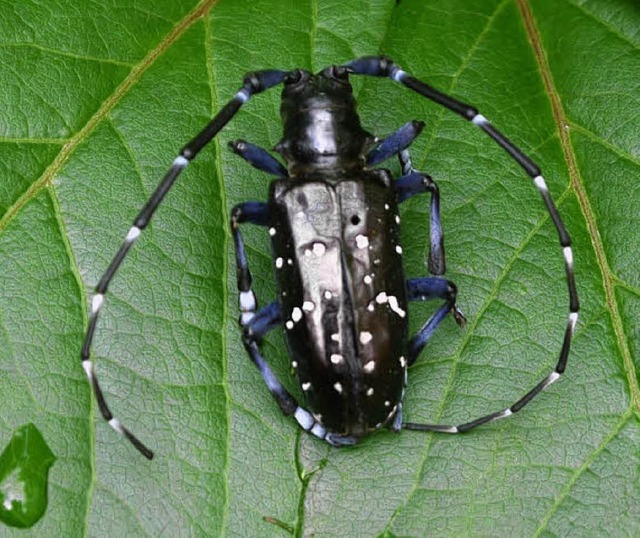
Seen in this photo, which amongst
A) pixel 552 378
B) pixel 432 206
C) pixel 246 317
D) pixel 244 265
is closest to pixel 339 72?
pixel 432 206

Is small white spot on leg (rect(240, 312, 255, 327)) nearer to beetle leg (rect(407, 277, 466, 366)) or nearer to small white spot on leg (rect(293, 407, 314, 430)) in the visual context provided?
small white spot on leg (rect(293, 407, 314, 430))

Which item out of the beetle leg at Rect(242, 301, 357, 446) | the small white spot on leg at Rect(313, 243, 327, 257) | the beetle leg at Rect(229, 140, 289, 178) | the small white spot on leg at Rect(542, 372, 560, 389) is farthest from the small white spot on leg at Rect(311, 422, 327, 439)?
the beetle leg at Rect(229, 140, 289, 178)

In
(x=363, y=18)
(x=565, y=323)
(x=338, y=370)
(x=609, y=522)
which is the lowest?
(x=609, y=522)

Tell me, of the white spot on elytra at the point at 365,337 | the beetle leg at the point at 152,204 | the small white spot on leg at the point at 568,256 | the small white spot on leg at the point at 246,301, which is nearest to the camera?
the beetle leg at the point at 152,204

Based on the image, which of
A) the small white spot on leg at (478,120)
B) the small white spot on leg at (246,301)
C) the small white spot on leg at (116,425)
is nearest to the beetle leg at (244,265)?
the small white spot on leg at (246,301)

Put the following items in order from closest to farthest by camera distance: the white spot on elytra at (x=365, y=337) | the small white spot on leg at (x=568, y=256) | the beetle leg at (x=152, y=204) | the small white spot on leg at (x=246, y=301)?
the beetle leg at (x=152, y=204), the small white spot on leg at (x=568, y=256), the white spot on elytra at (x=365, y=337), the small white spot on leg at (x=246, y=301)

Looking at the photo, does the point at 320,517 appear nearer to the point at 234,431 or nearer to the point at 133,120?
the point at 234,431

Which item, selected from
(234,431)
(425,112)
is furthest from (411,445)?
(425,112)

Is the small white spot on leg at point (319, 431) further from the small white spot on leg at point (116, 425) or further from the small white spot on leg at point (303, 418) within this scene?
the small white spot on leg at point (116, 425)

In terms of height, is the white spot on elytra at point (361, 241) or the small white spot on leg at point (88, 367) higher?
the white spot on elytra at point (361, 241)
